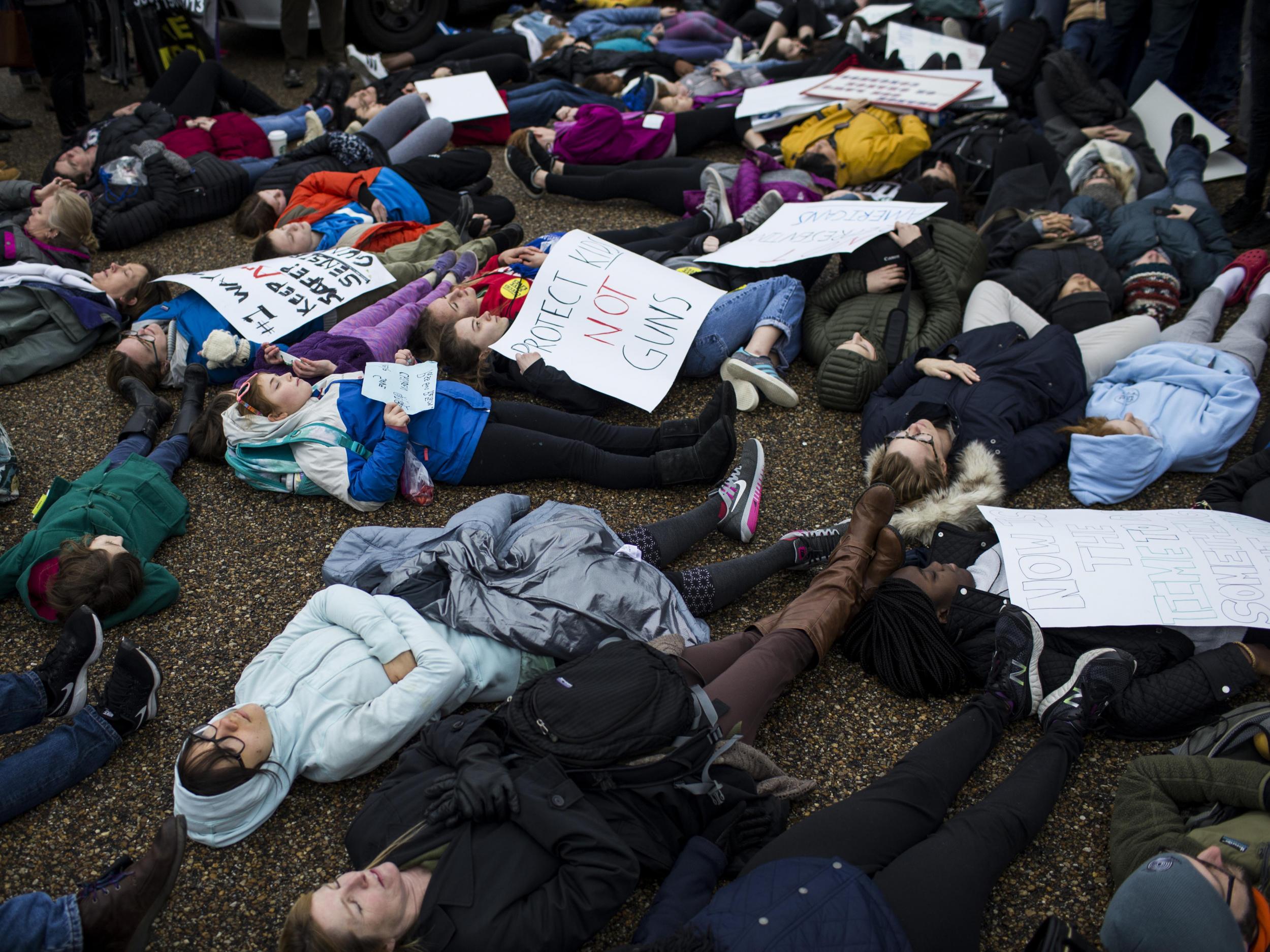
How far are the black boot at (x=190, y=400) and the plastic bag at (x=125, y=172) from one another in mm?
2257

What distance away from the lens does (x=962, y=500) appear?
3.77m

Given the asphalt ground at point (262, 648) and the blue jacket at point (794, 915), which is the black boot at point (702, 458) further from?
the blue jacket at point (794, 915)

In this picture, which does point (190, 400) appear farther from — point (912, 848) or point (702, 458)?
point (912, 848)

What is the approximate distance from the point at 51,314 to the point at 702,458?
3909 mm

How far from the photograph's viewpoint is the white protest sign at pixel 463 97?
7387 mm

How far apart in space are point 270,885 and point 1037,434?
3.62 metres

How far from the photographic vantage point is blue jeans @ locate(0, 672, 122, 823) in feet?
9.65

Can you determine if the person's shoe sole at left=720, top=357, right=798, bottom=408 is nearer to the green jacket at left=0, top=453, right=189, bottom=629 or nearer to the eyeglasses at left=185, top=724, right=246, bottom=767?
the green jacket at left=0, top=453, right=189, bottom=629

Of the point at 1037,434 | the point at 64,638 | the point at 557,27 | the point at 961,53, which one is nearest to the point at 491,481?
the point at 64,638

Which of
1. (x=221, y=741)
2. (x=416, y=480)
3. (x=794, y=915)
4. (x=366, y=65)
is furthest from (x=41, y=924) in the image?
(x=366, y=65)

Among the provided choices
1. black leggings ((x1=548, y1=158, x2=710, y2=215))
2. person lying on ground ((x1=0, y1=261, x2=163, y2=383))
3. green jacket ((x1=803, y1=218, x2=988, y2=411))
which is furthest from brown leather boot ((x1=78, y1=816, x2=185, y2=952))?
black leggings ((x1=548, y1=158, x2=710, y2=215))

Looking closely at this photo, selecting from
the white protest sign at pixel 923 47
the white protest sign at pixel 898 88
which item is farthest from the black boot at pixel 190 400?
the white protest sign at pixel 923 47

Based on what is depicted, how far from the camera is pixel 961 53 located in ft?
25.6

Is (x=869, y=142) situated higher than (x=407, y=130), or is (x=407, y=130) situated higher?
(x=869, y=142)
